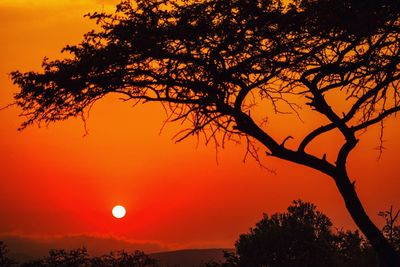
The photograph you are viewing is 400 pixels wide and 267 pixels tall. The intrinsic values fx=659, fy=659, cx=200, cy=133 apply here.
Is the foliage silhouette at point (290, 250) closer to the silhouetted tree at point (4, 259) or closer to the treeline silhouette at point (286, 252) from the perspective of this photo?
the treeline silhouette at point (286, 252)

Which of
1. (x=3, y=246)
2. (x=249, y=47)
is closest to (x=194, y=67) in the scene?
(x=249, y=47)

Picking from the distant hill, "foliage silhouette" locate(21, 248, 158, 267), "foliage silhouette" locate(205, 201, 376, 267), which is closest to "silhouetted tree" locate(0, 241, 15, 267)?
"foliage silhouette" locate(21, 248, 158, 267)

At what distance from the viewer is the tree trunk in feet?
46.7

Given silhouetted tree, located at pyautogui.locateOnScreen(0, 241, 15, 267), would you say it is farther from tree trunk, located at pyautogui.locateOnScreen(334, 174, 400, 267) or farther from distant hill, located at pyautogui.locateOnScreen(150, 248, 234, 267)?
distant hill, located at pyautogui.locateOnScreen(150, 248, 234, 267)

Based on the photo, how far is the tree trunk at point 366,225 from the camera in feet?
46.7

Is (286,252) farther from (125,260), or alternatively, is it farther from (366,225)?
(366,225)

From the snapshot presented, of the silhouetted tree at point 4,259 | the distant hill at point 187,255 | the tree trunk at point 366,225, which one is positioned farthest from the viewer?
the distant hill at point 187,255

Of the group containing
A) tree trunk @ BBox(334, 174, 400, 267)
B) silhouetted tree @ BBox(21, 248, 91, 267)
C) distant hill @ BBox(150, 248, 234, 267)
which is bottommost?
tree trunk @ BBox(334, 174, 400, 267)

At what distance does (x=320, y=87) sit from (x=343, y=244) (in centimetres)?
3606

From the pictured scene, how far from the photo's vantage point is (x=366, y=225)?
14.5m

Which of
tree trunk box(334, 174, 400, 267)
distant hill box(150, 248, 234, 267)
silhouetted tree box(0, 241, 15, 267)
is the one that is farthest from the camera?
distant hill box(150, 248, 234, 267)

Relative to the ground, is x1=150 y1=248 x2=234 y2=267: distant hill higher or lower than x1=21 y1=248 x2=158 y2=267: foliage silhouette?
higher

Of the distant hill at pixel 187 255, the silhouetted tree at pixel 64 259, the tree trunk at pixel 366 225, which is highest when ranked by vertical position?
the distant hill at pixel 187 255

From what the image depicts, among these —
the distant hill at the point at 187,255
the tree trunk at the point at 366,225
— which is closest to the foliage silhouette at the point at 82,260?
the tree trunk at the point at 366,225
